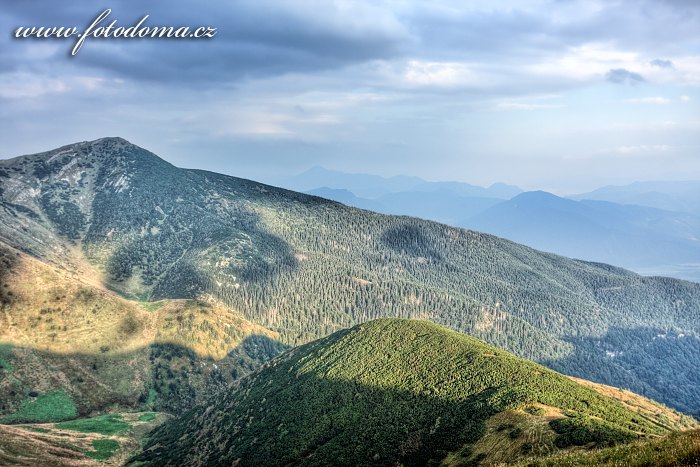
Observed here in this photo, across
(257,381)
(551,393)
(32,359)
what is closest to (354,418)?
(551,393)

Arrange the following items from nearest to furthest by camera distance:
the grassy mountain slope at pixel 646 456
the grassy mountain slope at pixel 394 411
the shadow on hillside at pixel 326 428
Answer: the grassy mountain slope at pixel 646 456 < the grassy mountain slope at pixel 394 411 < the shadow on hillside at pixel 326 428

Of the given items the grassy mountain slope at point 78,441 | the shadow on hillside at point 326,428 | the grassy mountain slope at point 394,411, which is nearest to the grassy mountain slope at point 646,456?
the grassy mountain slope at point 394,411

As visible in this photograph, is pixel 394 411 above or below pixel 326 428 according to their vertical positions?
above

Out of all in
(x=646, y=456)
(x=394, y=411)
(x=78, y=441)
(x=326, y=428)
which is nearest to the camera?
(x=646, y=456)

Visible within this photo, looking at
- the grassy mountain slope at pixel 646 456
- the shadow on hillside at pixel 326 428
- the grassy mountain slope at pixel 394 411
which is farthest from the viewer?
the shadow on hillside at pixel 326 428

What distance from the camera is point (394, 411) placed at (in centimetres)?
10256

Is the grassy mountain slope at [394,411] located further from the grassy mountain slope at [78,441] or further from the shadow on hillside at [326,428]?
the grassy mountain slope at [78,441]

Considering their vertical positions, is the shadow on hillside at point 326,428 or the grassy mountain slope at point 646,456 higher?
the grassy mountain slope at point 646,456

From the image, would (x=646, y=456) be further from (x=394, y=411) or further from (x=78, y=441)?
(x=78, y=441)

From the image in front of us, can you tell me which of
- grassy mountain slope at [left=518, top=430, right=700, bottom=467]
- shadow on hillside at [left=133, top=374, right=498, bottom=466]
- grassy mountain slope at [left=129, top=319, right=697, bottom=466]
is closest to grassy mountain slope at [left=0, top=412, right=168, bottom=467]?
grassy mountain slope at [left=129, top=319, right=697, bottom=466]

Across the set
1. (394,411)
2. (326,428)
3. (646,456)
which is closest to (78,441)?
(326,428)

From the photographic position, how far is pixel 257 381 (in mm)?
154000

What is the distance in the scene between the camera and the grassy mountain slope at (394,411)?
79625 millimetres

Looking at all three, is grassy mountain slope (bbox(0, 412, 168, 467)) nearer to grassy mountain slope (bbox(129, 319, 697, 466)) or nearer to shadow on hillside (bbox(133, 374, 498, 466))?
grassy mountain slope (bbox(129, 319, 697, 466))
